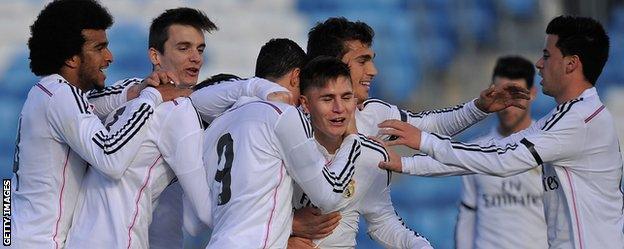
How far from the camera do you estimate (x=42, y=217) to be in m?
5.18

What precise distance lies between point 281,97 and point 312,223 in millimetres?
594

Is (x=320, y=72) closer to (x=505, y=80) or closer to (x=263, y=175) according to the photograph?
(x=263, y=175)

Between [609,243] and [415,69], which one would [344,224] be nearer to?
[609,243]

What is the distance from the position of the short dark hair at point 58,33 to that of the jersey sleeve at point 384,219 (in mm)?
1413

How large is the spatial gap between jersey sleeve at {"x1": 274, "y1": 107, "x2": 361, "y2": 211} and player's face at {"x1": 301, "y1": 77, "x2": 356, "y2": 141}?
7.5 inches

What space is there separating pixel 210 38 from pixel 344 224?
16.1 feet

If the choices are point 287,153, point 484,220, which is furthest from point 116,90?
point 484,220

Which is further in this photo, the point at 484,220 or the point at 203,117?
the point at 484,220

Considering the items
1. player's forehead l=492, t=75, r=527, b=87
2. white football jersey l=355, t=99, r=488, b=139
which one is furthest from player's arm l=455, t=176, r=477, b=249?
white football jersey l=355, t=99, r=488, b=139

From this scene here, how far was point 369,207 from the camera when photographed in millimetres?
5660

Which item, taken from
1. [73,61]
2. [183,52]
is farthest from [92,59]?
[183,52]

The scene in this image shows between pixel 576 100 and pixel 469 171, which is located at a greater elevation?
pixel 576 100

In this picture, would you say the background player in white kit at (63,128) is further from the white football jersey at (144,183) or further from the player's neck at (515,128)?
the player's neck at (515,128)

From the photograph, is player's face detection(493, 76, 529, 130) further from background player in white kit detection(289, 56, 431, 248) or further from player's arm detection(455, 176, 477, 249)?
background player in white kit detection(289, 56, 431, 248)
